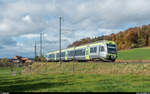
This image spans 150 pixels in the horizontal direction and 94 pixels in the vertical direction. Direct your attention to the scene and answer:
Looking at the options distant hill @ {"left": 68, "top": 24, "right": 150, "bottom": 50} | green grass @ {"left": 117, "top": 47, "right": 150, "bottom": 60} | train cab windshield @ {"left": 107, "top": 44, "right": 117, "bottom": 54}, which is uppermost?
distant hill @ {"left": 68, "top": 24, "right": 150, "bottom": 50}

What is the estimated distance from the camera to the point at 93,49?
112 ft

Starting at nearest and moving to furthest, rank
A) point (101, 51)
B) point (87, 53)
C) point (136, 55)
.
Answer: point (101, 51)
point (87, 53)
point (136, 55)

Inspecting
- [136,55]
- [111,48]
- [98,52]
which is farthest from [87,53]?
[136,55]

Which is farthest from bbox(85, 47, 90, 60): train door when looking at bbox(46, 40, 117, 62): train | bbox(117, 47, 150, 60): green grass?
bbox(117, 47, 150, 60): green grass

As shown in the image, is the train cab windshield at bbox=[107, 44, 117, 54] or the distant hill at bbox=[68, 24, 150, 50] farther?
the distant hill at bbox=[68, 24, 150, 50]

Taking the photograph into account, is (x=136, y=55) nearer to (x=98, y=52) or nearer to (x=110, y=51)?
(x=110, y=51)

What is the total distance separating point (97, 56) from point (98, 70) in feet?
19.4

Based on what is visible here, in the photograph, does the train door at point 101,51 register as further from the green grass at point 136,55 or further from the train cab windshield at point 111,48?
the green grass at point 136,55

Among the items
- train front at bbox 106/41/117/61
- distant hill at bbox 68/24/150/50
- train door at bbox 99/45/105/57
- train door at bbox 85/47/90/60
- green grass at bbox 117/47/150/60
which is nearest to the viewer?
train front at bbox 106/41/117/61

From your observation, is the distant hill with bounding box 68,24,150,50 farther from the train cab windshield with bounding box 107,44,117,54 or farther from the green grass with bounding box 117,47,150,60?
the train cab windshield with bounding box 107,44,117,54

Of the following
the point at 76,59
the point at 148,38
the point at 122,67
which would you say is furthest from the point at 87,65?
the point at 148,38

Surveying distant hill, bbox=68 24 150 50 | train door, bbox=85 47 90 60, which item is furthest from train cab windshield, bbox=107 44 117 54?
distant hill, bbox=68 24 150 50

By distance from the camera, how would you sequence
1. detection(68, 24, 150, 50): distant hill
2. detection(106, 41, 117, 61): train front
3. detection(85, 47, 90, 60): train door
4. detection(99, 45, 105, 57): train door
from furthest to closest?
detection(68, 24, 150, 50): distant hill
detection(85, 47, 90, 60): train door
detection(99, 45, 105, 57): train door
detection(106, 41, 117, 61): train front

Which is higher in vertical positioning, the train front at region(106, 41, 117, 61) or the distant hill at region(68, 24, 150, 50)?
the distant hill at region(68, 24, 150, 50)
